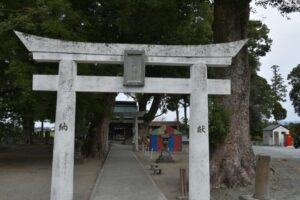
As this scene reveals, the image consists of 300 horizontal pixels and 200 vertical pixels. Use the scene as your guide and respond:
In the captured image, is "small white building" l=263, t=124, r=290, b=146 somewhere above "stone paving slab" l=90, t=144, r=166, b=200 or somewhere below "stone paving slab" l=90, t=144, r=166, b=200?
above

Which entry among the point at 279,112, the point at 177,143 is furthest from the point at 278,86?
the point at 177,143

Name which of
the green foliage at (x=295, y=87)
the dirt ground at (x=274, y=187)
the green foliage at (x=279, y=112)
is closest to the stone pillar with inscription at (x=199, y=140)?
the dirt ground at (x=274, y=187)

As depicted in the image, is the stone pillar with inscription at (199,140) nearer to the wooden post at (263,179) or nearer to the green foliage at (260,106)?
the wooden post at (263,179)

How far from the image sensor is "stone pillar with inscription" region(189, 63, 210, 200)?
427 inches

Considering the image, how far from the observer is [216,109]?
44.6ft

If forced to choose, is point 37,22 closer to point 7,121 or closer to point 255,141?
point 7,121

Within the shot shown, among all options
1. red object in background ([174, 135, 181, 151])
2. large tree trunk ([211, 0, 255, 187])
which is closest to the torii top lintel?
large tree trunk ([211, 0, 255, 187])

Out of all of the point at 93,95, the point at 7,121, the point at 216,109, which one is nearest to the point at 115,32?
the point at 93,95

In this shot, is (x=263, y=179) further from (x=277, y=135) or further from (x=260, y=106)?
(x=260, y=106)

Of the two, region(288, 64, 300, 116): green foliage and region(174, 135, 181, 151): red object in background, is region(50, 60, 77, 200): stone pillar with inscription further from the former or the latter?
region(288, 64, 300, 116): green foliage

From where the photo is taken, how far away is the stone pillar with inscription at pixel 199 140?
10.8m

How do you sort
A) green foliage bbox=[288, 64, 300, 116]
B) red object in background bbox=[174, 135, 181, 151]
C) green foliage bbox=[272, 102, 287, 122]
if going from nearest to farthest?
red object in background bbox=[174, 135, 181, 151], green foliage bbox=[288, 64, 300, 116], green foliage bbox=[272, 102, 287, 122]

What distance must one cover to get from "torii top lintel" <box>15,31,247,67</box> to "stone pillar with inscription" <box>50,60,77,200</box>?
30 cm

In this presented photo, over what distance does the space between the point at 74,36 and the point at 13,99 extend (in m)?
10.1
